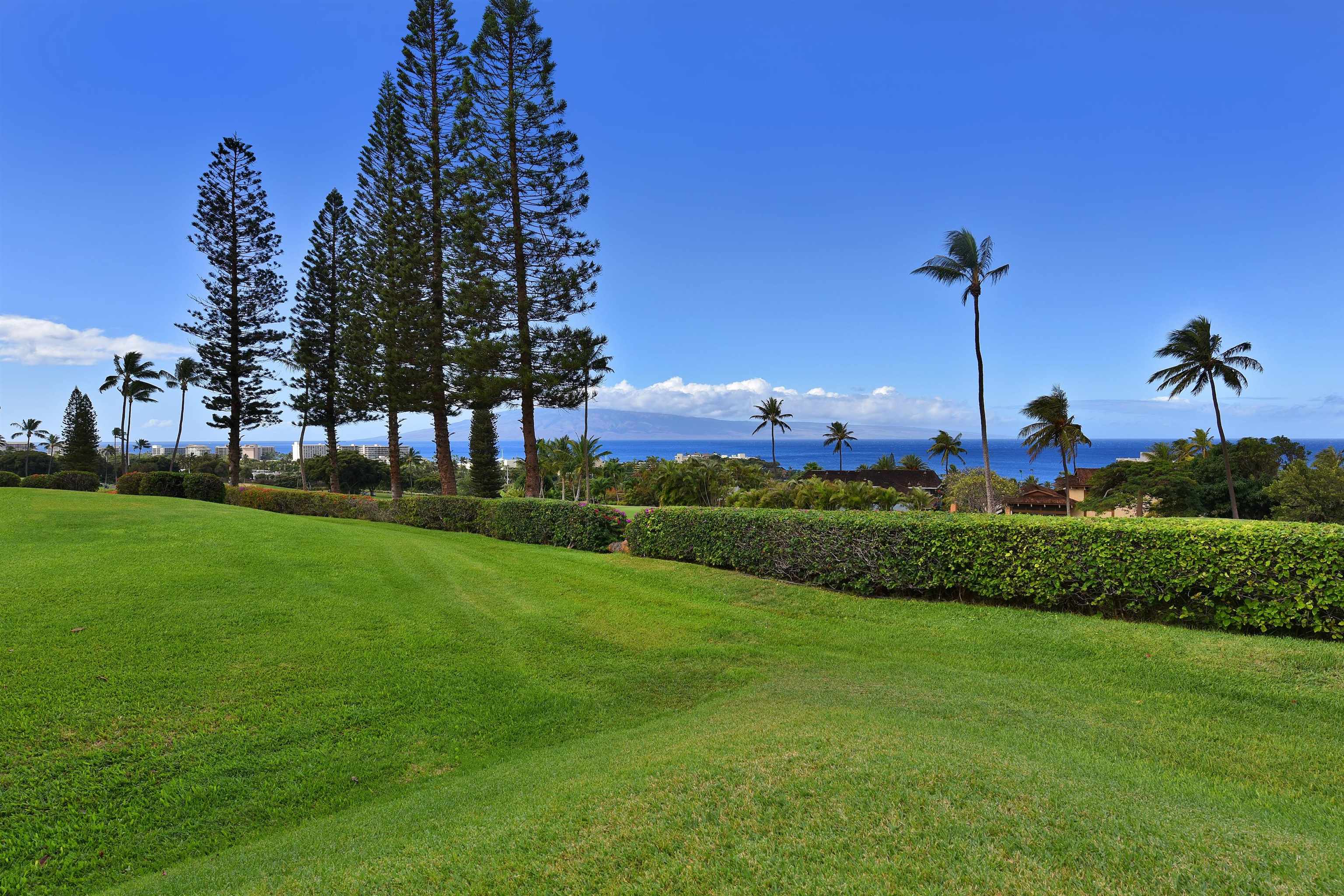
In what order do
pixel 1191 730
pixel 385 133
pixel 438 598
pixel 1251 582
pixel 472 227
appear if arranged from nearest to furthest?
pixel 1191 730 < pixel 1251 582 < pixel 438 598 < pixel 472 227 < pixel 385 133

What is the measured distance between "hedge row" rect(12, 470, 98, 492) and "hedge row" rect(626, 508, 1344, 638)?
66.2 ft

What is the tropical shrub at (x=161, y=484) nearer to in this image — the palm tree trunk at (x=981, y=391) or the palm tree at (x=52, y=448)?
the palm tree trunk at (x=981, y=391)

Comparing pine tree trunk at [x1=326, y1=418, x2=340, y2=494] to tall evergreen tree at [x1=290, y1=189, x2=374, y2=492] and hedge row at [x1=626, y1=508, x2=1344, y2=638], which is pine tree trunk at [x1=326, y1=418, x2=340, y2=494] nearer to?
tall evergreen tree at [x1=290, y1=189, x2=374, y2=492]

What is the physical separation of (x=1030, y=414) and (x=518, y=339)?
36710 millimetres

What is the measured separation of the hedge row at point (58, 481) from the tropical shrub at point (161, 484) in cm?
177

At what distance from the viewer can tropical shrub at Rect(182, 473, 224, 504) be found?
60.1ft

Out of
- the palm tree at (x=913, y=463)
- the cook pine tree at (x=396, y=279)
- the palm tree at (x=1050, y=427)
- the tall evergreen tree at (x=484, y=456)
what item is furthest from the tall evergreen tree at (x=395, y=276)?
the palm tree at (x=913, y=463)

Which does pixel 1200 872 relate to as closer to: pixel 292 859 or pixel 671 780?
pixel 671 780

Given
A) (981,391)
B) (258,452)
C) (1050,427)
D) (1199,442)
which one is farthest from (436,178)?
(258,452)

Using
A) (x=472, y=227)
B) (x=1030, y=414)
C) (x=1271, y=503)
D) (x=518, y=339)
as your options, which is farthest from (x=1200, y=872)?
(x=1030, y=414)

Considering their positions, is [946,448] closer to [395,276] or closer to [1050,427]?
[1050,427]

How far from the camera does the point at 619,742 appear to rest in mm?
4504

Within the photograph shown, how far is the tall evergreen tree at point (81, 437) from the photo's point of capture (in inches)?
1901

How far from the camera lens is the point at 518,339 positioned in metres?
19.6
